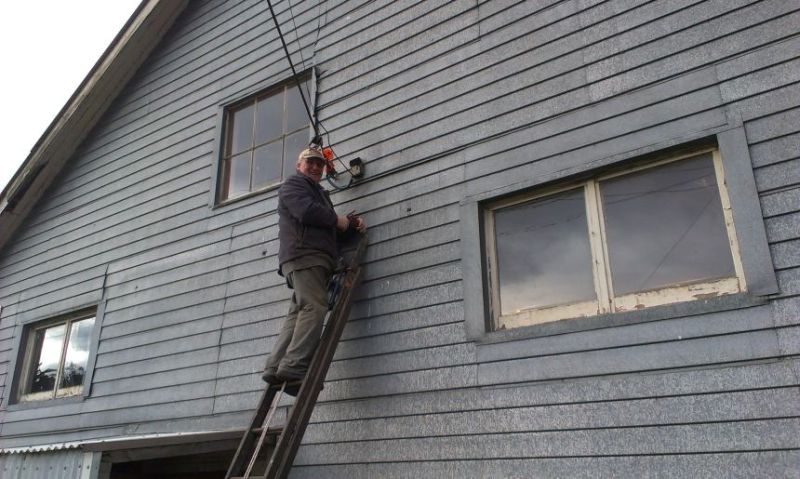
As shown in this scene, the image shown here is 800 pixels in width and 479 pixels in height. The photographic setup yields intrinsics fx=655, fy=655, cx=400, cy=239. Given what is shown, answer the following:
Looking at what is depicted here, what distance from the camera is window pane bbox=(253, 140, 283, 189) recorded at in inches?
249

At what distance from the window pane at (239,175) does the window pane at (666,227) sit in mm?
3744

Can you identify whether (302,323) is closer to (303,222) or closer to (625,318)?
(303,222)

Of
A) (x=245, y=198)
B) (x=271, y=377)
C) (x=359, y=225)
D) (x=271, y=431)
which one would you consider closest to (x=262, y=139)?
(x=245, y=198)

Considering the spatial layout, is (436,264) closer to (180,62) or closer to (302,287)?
(302,287)

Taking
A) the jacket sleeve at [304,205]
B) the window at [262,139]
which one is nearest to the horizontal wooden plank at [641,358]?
the jacket sleeve at [304,205]

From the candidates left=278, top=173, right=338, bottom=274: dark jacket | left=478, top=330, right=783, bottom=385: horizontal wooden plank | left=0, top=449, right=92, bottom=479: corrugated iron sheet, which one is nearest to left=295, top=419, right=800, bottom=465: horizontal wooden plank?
left=478, top=330, right=783, bottom=385: horizontal wooden plank

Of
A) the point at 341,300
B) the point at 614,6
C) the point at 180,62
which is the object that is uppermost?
the point at 180,62

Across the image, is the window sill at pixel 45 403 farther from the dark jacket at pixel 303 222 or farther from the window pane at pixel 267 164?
the dark jacket at pixel 303 222

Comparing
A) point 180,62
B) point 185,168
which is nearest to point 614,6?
point 185,168

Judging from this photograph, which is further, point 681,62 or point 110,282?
point 110,282

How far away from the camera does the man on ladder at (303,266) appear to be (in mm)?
4301

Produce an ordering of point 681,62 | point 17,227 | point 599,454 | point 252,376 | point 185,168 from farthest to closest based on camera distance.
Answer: point 17,227
point 185,168
point 252,376
point 681,62
point 599,454

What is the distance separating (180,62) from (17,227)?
3.25 m

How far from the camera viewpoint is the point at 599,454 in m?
3.54
